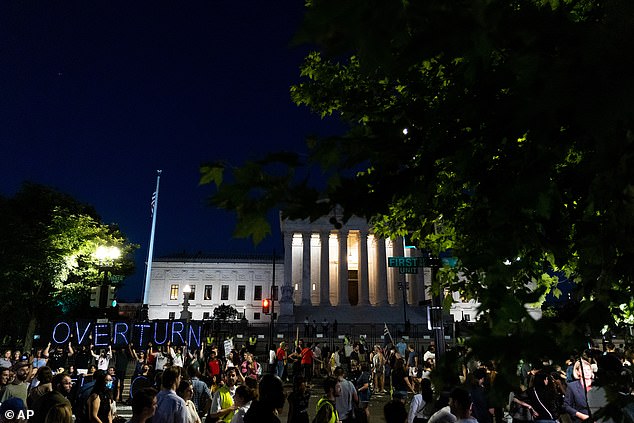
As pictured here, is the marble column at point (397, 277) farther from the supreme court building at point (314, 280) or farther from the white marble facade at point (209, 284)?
the white marble facade at point (209, 284)

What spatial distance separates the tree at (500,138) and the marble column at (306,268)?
56232mm

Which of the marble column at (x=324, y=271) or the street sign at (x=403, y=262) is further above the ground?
the marble column at (x=324, y=271)

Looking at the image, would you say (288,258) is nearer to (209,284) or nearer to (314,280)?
(314,280)

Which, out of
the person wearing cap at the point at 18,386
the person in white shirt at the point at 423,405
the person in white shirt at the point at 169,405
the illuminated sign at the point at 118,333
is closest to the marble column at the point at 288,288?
the illuminated sign at the point at 118,333

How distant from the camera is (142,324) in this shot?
17.0 meters

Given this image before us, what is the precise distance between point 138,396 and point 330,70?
7.45 m

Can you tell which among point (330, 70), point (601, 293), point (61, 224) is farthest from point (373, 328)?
point (601, 293)

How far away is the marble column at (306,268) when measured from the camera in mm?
58066

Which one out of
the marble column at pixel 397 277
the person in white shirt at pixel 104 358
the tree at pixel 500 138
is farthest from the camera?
the marble column at pixel 397 277

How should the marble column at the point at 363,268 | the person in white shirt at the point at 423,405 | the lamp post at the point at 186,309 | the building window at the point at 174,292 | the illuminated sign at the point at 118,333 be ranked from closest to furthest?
1. the person in white shirt at the point at 423,405
2. the illuminated sign at the point at 118,333
3. the lamp post at the point at 186,309
4. the marble column at the point at 363,268
5. the building window at the point at 174,292

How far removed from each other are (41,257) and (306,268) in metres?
33.8

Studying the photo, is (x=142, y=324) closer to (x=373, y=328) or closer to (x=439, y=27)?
(x=439, y=27)

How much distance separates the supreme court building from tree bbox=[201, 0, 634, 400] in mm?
44216

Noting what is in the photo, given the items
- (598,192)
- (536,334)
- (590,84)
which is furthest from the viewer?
(598,192)
